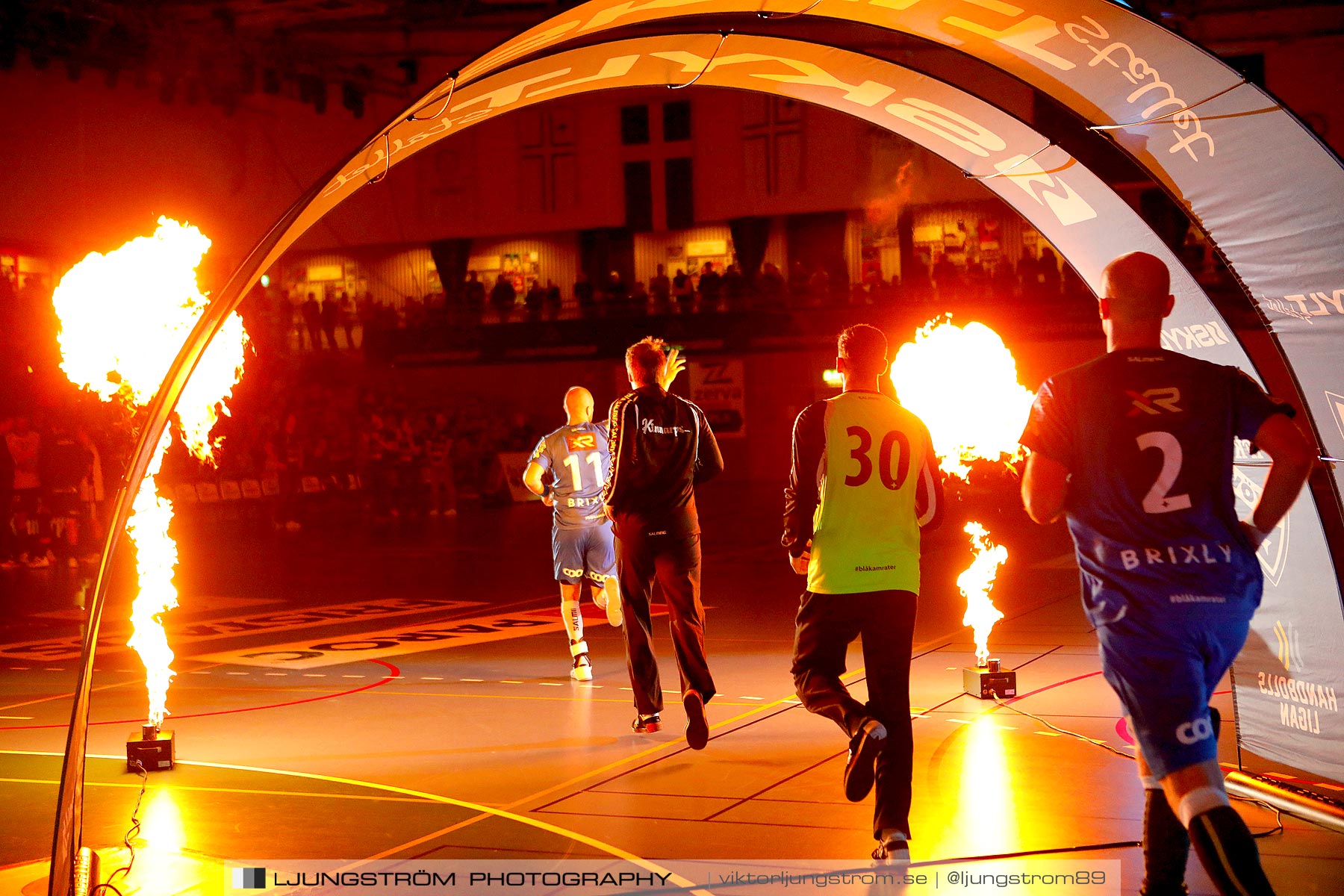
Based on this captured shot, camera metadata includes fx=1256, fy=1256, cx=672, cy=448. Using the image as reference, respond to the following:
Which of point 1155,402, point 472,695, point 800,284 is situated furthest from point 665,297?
point 1155,402

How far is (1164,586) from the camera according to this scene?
3510 millimetres

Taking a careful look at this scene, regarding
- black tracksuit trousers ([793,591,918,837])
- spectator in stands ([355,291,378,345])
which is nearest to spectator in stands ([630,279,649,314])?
spectator in stands ([355,291,378,345])

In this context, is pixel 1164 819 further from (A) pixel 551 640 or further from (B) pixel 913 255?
(B) pixel 913 255

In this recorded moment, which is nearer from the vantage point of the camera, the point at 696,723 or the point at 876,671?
the point at 876,671

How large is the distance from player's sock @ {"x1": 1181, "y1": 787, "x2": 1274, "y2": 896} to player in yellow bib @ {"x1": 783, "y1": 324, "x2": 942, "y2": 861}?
5.00 feet

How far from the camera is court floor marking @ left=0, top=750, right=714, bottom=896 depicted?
4.68 metres

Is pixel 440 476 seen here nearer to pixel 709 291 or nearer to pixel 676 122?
pixel 709 291

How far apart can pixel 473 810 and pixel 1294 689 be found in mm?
3768

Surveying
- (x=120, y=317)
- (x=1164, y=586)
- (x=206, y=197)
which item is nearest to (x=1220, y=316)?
(x=1164, y=586)

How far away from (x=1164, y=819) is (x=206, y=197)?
3224cm

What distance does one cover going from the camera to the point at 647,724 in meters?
7.09

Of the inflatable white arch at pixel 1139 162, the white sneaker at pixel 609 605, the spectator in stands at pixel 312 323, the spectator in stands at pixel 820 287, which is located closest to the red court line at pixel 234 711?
the white sneaker at pixel 609 605

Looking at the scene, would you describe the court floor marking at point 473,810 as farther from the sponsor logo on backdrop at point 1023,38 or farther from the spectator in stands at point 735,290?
the spectator in stands at point 735,290

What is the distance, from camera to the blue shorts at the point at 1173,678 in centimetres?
345
